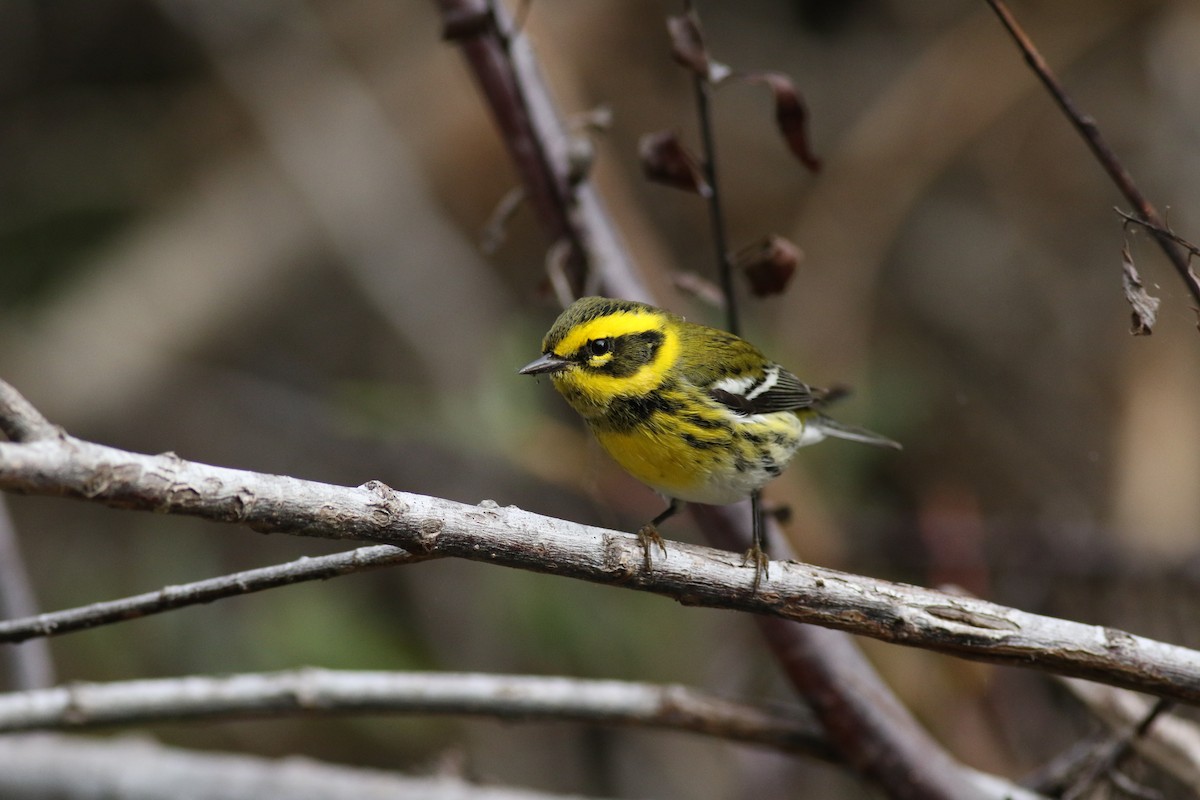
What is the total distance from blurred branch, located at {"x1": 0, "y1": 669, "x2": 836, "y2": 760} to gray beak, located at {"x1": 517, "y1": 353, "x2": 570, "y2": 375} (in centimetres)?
73

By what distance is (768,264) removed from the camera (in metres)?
2.38

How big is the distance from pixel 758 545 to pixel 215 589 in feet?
3.25

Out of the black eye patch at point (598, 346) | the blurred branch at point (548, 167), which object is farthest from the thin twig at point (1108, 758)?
the blurred branch at point (548, 167)

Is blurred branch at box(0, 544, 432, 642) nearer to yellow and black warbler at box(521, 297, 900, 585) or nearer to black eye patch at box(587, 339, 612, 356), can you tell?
yellow and black warbler at box(521, 297, 900, 585)

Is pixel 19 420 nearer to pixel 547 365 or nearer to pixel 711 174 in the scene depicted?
pixel 547 365

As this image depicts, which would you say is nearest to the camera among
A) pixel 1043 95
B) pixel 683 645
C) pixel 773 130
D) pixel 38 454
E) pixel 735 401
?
pixel 38 454

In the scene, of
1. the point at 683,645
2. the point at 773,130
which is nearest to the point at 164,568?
the point at 683,645

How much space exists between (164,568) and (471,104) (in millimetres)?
2920

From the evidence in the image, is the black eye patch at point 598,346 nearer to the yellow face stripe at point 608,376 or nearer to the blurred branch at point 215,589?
the yellow face stripe at point 608,376

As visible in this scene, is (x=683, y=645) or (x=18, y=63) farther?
(x=18, y=63)

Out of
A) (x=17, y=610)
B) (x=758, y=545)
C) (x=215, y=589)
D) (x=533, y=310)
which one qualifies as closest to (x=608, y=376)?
(x=758, y=545)

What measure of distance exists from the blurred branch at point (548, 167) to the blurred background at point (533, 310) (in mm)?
922

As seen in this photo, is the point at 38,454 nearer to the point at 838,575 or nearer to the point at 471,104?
the point at 838,575

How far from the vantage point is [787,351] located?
15.7 ft
